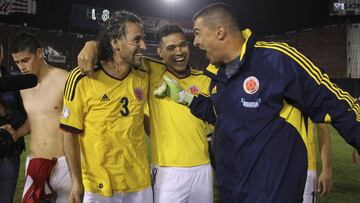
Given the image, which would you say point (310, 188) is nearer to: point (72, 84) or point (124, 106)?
point (124, 106)

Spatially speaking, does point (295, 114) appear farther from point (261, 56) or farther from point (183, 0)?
point (183, 0)

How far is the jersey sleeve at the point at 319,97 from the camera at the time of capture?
2.17 m

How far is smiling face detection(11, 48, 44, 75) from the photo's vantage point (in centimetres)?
341

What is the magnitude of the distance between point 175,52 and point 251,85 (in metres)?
1.16

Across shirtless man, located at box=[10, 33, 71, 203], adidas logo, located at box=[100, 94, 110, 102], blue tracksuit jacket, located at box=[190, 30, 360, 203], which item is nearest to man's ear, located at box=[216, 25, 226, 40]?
blue tracksuit jacket, located at box=[190, 30, 360, 203]

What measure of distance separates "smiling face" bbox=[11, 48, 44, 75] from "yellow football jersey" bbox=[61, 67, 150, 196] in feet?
2.38

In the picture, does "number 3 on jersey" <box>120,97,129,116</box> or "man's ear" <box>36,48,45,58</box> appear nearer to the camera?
"number 3 on jersey" <box>120,97,129,116</box>

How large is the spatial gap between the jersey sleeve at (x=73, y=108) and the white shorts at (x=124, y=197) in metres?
0.47

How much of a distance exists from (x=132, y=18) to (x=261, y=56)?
114 cm

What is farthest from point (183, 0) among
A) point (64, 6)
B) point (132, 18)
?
point (132, 18)

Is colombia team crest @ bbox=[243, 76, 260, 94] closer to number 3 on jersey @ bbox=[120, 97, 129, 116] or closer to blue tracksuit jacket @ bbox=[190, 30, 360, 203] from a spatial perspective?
blue tracksuit jacket @ bbox=[190, 30, 360, 203]

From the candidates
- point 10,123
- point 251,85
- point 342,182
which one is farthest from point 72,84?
point 342,182

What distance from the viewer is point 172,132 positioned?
3.25m

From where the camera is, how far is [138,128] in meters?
3.00
